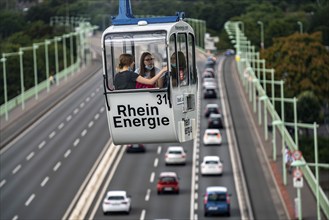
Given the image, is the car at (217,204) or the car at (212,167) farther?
the car at (212,167)

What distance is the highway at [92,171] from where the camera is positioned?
70.4 m

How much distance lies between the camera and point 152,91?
1955 cm

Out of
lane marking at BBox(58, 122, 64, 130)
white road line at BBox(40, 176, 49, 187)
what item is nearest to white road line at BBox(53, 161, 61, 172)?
white road line at BBox(40, 176, 49, 187)

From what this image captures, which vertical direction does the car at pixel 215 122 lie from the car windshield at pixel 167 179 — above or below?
below

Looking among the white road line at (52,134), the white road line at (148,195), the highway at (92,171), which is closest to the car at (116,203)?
the highway at (92,171)

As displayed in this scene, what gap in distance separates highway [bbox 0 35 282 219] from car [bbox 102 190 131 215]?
1.75 feet

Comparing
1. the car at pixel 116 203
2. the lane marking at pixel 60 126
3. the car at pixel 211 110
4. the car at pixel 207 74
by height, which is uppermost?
the car at pixel 116 203

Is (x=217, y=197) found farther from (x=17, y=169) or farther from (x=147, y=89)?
(x=147, y=89)

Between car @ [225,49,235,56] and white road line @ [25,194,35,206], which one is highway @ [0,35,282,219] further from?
car @ [225,49,235,56]

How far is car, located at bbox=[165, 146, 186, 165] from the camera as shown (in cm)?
8869

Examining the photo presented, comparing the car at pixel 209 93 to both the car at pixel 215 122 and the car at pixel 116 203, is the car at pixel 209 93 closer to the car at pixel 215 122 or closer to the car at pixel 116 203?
the car at pixel 215 122

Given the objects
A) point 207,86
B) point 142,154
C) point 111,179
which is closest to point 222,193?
point 111,179

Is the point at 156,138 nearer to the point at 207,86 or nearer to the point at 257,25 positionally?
the point at 207,86

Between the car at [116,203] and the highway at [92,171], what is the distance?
53 centimetres
